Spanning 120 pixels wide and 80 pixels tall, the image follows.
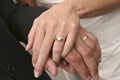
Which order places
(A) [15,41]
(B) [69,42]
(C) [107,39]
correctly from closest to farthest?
(B) [69,42], (A) [15,41], (C) [107,39]

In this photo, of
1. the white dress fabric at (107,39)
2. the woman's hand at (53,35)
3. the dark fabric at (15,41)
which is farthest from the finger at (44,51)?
the white dress fabric at (107,39)

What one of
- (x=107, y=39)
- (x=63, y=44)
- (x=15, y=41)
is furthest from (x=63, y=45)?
(x=107, y=39)

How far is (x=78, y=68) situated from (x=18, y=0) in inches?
16.3

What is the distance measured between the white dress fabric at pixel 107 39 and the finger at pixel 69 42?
0.29 metres

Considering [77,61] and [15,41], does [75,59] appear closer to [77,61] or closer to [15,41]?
[77,61]

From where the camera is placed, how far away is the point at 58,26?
812 millimetres

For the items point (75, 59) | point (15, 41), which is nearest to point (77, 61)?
point (75, 59)

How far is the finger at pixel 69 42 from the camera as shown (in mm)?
780

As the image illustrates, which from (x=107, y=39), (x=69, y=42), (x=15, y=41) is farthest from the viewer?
(x=107, y=39)

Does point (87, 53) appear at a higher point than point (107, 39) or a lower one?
higher

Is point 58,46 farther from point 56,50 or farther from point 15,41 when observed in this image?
point 15,41

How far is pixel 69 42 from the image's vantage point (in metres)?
0.78

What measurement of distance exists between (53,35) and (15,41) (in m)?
0.19

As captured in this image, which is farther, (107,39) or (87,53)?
(107,39)
